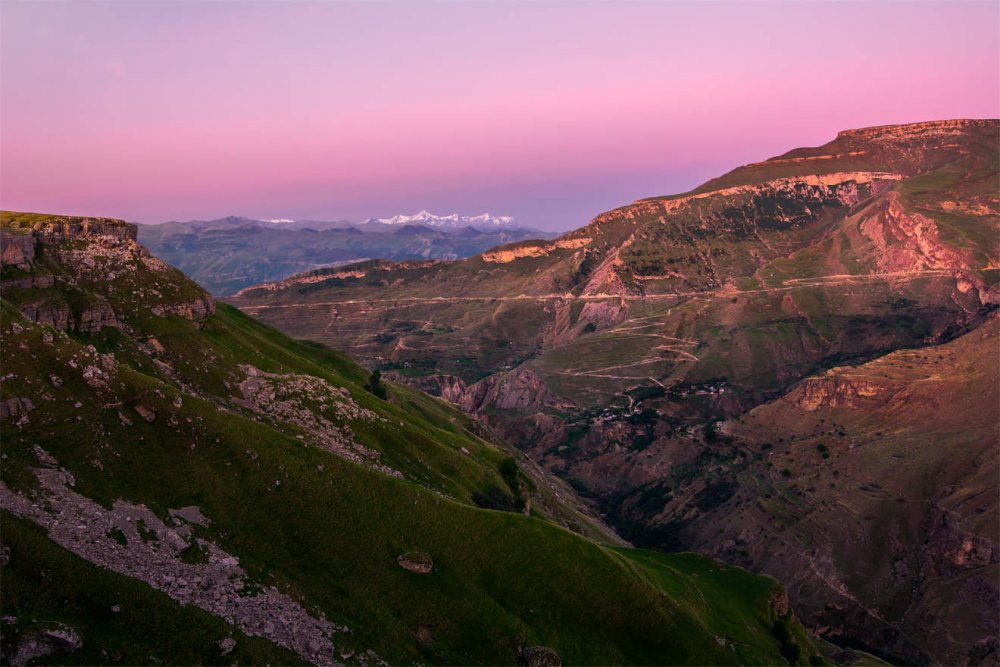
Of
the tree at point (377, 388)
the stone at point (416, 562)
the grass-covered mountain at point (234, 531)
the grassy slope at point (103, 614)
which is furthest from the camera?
the tree at point (377, 388)

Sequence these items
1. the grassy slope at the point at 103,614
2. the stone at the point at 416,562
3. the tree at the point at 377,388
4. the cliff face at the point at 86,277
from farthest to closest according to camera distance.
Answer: the tree at the point at 377,388 < the cliff face at the point at 86,277 < the stone at the point at 416,562 < the grassy slope at the point at 103,614

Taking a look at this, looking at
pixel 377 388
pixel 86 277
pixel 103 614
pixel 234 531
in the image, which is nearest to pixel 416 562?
pixel 234 531

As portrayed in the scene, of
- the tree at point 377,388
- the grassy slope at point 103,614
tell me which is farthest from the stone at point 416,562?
the tree at point 377,388

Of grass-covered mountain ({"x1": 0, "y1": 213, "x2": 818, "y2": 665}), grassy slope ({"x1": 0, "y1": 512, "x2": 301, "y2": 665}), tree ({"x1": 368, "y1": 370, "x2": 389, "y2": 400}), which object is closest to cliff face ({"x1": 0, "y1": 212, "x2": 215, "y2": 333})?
grass-covered mountain ({"x1": 0, "y1": 213, "x2": 818, "y2": 665})

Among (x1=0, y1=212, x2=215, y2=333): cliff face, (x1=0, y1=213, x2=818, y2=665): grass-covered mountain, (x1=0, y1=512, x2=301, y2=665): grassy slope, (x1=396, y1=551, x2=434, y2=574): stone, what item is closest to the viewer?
(x1=0, y1=512, x2=301, y2=665): grassy slope

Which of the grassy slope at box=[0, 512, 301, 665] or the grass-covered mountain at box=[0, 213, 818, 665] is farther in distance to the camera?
the grass-covered mountain at box=[0, 213, 818, 665]

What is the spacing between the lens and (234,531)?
5784 cm

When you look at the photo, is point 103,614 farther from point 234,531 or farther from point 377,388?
point 377,388

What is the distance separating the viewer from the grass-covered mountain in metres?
45.4

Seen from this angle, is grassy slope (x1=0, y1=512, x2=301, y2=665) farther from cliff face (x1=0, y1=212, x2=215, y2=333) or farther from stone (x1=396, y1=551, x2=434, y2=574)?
cliff face (x1=0, y1=212, x2=215, y2=333)

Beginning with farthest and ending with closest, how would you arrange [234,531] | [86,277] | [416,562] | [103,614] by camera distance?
1. [86,277]
2. [416,562]
3. [234,531]
4. [103,614]

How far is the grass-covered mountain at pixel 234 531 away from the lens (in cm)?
4541

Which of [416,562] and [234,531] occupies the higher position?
[234,531]

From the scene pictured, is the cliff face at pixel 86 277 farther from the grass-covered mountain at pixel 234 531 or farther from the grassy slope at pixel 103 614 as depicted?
the grassy slope at pixel 103 614
